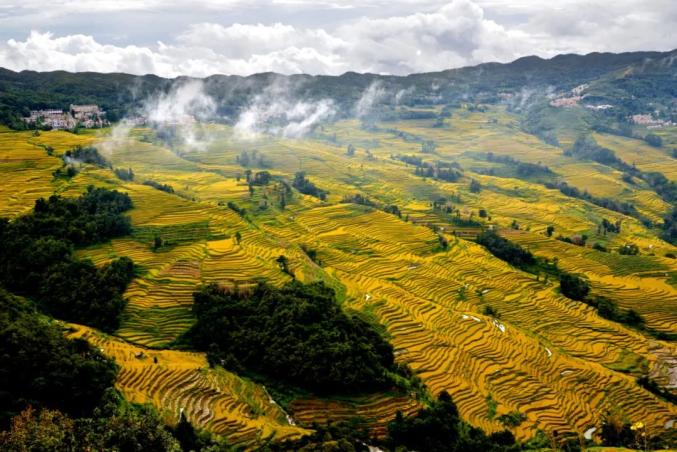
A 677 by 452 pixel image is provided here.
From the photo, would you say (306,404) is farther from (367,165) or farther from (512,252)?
(367,165)

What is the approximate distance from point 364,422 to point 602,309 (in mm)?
18903

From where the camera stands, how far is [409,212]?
5000 cm

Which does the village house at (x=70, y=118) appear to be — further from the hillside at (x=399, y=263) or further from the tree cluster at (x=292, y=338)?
the tree cluster at (x=292, y=338)

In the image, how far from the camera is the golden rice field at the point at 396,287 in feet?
72.5

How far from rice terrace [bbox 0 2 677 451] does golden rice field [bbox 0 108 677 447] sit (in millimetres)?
140

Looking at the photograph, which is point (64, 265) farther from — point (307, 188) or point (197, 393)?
point (307, 188)

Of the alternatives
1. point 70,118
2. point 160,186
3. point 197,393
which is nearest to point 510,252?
point 197,393

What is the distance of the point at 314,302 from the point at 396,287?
786 centimetres

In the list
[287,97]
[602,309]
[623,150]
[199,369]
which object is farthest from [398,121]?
[199,369]

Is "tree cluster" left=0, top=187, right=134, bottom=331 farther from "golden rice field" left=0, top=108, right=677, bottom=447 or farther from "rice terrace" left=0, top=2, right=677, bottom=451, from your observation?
"golden rice field" left=0, top=108, right=677, bottom=447

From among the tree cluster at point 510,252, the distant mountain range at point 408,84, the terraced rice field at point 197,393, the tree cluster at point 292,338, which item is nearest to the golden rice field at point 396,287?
the terraced rice field at point 197,393

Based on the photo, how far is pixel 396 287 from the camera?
32.4 m

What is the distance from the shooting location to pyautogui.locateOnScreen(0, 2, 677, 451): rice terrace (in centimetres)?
1988

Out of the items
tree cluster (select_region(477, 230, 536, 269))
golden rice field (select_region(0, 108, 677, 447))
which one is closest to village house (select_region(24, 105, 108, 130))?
golden rice field (select_region(0, 108, 677, 447))
